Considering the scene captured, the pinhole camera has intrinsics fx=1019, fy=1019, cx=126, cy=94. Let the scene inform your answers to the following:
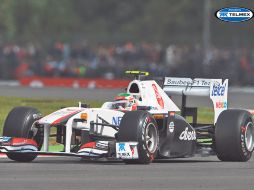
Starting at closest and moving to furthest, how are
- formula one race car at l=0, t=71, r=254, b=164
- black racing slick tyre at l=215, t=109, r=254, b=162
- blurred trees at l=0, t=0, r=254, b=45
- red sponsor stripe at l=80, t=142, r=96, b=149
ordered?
1. formula one race car at l=0, t=71, r=254, b=164
2. red sponsor stripe at l=80, t=142, r=96, b=149
3. black racing slick tyre at l=215, t=109, r=254, b=162
4. blurred trees at l=0, t=0, r=254, b=45

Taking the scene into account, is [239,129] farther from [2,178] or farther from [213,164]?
[2,178]

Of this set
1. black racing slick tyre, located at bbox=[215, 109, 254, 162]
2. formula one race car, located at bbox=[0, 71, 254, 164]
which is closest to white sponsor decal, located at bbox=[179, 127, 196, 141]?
formula one race car, located at bbox=[0, 71, 254, 164]

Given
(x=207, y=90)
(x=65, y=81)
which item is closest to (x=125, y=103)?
(x=207, y=90)

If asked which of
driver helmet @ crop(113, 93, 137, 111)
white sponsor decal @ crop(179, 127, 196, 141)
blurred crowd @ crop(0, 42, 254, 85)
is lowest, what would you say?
white sponsor decal @ crop(179, 127, 196, 141)

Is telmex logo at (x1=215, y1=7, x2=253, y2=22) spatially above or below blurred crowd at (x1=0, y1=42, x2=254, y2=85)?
below

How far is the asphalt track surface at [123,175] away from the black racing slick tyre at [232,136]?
167mm

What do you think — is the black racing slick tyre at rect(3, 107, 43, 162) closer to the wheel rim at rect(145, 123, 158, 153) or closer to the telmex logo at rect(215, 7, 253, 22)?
the wheel rim at rect(145, 123, 158, 153)

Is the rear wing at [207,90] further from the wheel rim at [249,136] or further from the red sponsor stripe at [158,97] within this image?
the red sponsor stripe at [158,97]

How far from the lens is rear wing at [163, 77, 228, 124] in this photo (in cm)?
1514

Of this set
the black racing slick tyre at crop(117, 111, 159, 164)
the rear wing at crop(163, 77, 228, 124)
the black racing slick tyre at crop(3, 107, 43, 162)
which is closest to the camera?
the black racing slick tyre at crop(117, 111, 159, 164)

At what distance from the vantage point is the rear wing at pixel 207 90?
15.1m

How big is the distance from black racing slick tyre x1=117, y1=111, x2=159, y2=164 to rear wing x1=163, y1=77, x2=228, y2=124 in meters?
1.85

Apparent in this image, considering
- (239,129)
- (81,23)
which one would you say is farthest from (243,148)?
(81,23)

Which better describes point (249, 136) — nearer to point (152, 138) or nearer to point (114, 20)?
Answer: point (152, 138)
